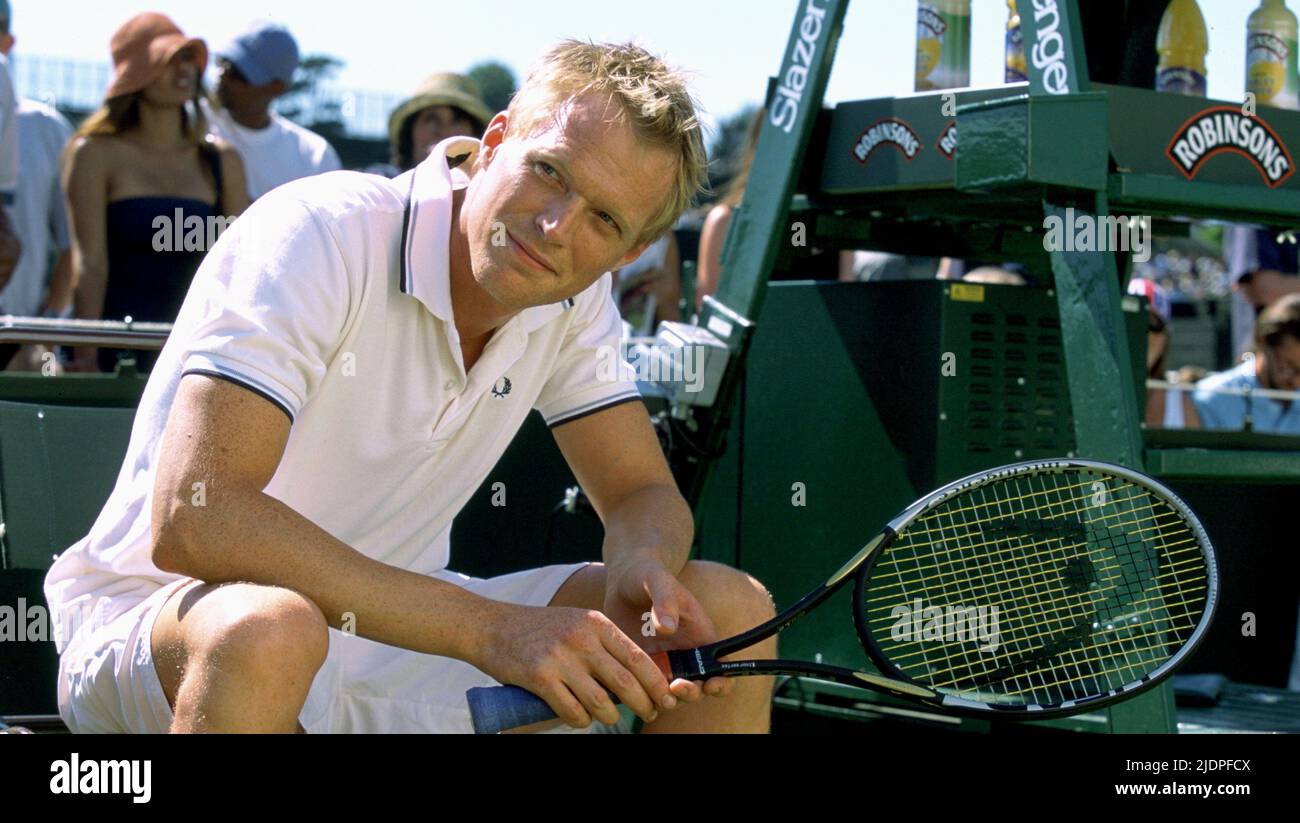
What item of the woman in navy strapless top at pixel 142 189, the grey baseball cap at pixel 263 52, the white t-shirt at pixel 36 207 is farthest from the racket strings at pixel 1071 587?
the white t-shirt at pixel 36 207

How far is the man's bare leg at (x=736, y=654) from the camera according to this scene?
236cm

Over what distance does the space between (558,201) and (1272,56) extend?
193cm

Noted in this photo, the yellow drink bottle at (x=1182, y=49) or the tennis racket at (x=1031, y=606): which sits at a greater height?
the yellow drink bottle at (x=1182, y=49)

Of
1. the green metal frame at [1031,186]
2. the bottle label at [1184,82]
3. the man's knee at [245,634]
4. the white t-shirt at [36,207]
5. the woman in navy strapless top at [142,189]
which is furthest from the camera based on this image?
the white t-shirt at [36,207]

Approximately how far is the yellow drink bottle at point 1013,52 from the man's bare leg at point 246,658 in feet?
7.12

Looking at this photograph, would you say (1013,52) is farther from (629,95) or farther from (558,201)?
(558,201)

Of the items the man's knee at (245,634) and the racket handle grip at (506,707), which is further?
the racket handle grip at (506,707)

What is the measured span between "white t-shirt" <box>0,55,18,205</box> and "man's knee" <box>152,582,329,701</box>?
A: 318 centimetres

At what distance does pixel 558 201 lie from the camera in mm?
2260

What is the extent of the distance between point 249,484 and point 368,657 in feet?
1.92

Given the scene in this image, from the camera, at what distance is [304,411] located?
2.27 metres

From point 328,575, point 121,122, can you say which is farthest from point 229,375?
point 121,122

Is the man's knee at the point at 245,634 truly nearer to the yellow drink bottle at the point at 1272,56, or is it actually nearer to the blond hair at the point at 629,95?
the blond hair at the point at 629,95

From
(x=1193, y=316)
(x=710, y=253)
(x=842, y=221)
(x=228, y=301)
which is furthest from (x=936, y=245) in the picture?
(x=1193, y=316)
